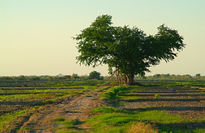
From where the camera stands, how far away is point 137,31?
5625cm

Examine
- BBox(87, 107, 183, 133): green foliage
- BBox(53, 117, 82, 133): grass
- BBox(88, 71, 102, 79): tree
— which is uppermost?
BBox(88, 71, 102, 79): tree

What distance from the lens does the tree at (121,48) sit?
2147 inches

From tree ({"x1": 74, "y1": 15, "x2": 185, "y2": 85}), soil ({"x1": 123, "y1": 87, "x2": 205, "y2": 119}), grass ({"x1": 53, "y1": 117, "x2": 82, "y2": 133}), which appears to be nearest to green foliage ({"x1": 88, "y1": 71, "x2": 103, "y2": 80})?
tree ({"x1": 74, "y1": 15, "x2": 185, "y2": 85})

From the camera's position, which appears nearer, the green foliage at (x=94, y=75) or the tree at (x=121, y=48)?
the tree at (x=121, y=48)

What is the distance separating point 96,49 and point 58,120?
39.9 m

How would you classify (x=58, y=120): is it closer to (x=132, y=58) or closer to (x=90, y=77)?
(x=132, y=58)

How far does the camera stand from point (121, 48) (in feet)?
178

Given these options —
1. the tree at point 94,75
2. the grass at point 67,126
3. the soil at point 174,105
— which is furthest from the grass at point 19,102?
the tree at point 94,75

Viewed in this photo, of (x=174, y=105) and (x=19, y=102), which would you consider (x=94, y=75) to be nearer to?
(x=19, y=102)

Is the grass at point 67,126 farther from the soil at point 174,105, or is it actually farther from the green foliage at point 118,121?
the soil at point 174,105

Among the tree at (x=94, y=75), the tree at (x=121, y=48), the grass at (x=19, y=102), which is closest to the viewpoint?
the grass at (x=19, y=102)

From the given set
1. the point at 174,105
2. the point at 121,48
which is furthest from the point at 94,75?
the point at 174,105

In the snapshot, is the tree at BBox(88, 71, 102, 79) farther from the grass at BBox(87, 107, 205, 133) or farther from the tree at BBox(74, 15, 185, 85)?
the grass at BBox(87, 107, 205, 133)

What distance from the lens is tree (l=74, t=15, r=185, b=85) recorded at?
5453 centimetres
